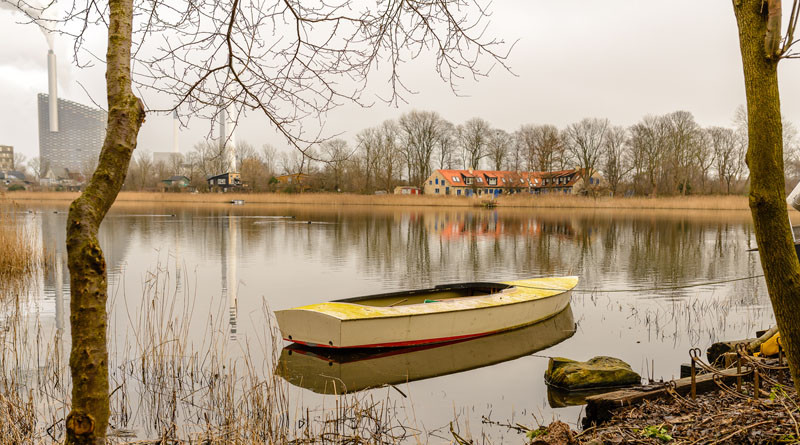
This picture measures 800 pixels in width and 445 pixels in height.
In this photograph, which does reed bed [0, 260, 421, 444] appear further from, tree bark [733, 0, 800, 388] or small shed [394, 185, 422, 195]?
small shed [394, 185, 422, 195]

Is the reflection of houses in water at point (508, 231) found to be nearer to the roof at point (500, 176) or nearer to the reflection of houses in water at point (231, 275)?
the reflection of houses in water at point (231, 275)

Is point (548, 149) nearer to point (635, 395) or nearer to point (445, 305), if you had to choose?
point (445, 305)

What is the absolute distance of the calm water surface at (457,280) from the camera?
8391 millimetres

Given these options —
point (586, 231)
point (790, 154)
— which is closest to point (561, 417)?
point (586, 231)

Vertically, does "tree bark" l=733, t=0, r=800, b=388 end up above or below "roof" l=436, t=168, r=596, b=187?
below

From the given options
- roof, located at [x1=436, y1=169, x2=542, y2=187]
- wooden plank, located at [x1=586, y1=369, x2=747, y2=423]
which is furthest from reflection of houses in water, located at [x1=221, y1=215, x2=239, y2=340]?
roof, located at [x1=436, y1=169, x2=542, y2=187]

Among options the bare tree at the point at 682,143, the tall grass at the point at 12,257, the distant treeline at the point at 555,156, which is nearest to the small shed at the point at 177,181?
the distant treeline at the point at 555,156

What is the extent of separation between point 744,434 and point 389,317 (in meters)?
5.69

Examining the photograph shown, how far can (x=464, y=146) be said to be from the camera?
8419cm

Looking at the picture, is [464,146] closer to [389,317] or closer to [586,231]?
[586,231]

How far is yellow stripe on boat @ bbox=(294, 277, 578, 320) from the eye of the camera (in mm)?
9195

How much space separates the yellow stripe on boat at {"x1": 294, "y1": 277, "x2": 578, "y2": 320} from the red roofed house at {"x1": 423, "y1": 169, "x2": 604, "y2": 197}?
63.8 m

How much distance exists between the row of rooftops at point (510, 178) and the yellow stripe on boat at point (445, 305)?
6372 centimetres

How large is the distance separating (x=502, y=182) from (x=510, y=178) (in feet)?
20.3
